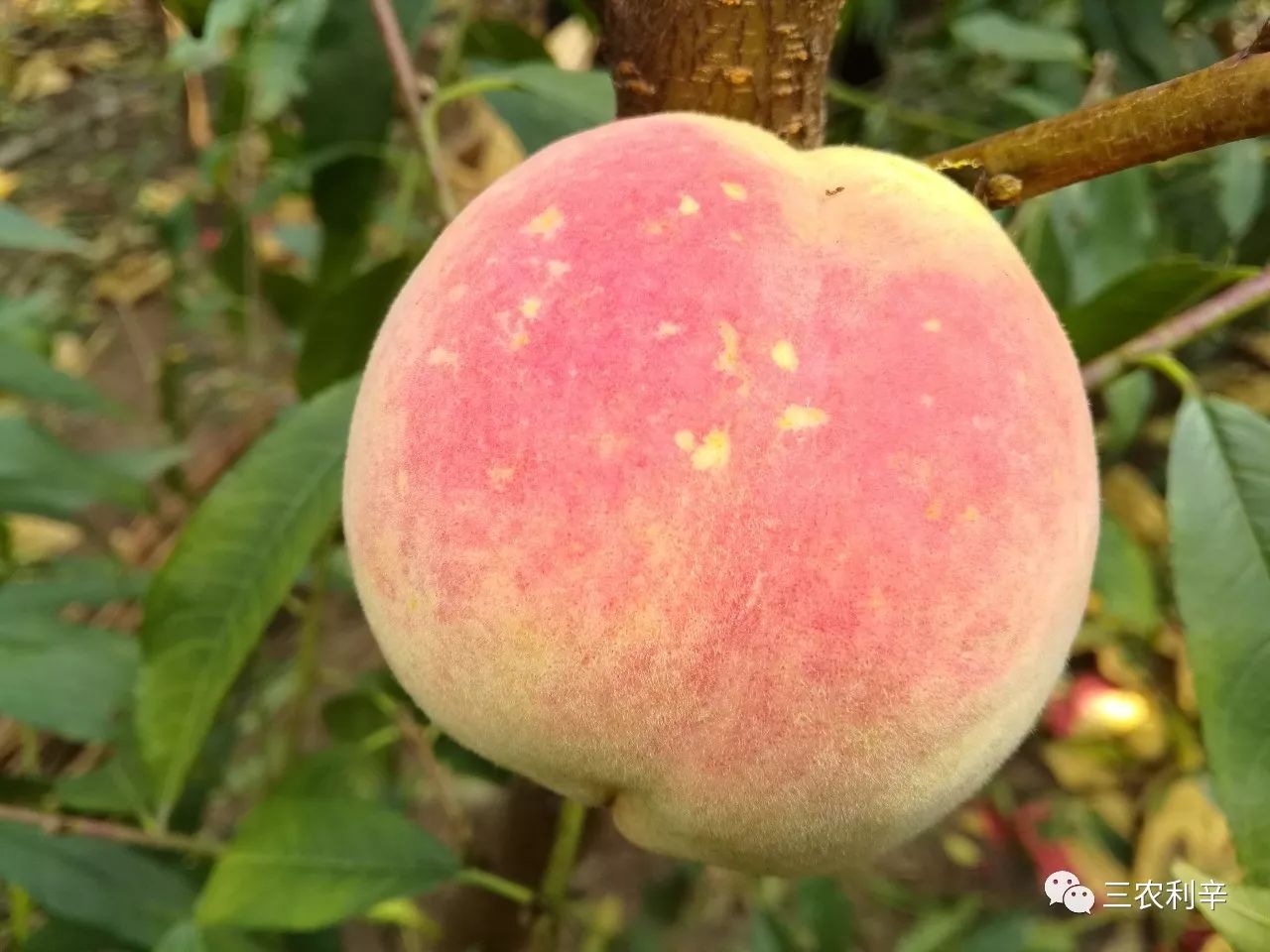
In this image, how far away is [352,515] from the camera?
17.7 inches

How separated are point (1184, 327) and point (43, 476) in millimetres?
868

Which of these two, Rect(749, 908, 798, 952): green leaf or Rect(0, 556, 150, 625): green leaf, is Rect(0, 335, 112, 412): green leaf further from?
Rect(749, 908, 798, 952): green leaf

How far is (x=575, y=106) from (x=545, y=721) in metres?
0.48

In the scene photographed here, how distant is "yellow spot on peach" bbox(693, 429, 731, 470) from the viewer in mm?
374

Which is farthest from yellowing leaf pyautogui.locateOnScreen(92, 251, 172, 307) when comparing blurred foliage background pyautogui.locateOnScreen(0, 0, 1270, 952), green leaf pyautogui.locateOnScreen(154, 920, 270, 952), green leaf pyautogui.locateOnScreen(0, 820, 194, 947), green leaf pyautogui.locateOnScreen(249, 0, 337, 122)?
green leaf pyautogui.locateOnScreen(154, 920, 270, 952)

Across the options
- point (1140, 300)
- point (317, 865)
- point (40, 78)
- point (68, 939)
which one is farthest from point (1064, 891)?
point (40, 78)

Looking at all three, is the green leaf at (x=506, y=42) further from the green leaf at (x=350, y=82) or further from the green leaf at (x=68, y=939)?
the green leaf at (x=68, y=939)

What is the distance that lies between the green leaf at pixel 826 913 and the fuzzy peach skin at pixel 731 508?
2.48 feet

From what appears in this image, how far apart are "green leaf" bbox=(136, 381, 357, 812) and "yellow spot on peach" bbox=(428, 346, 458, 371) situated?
22cm

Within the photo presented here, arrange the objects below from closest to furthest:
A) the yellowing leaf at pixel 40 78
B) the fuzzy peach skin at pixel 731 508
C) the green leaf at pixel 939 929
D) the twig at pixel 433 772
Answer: the fuzzy peach skin at pixel 731 508, the twig at pixel 433 772, the green leaf at pixel 939 929, the yellowing leaf at pixel 40 78

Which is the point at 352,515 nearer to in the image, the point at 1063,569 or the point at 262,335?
the point at 1063,569

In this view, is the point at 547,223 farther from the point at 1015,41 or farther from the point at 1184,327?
the point at 1015,41

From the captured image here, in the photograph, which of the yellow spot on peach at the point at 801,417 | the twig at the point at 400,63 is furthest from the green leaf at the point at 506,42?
the yellow spot on peach at the point at 801,417

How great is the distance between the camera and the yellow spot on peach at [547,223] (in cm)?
41
